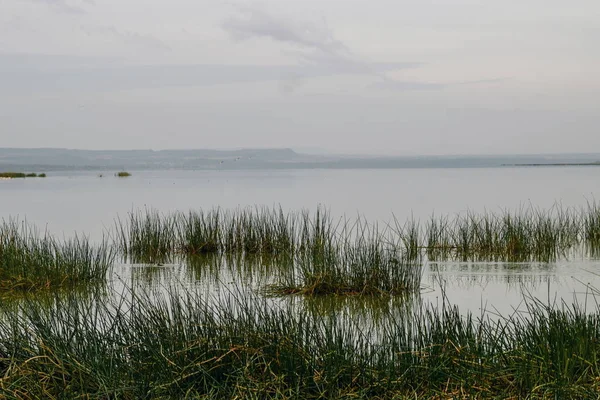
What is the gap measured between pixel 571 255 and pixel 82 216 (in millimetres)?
14878

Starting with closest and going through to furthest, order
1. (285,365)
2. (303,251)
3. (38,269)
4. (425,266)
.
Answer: (285,365) → (38,269) → (303,251) → (425,266)

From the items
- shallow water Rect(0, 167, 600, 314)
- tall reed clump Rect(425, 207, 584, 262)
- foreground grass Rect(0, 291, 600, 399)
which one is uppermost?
foreground grass Rect(0, 291, 600, 399)

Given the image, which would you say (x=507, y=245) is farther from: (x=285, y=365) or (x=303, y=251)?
(x=285, y=365)

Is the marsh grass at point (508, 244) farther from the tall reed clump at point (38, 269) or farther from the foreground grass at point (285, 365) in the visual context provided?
the foreground grass at point (285, 365)

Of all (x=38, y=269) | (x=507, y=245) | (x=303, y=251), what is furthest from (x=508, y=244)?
(x=38, y=269)

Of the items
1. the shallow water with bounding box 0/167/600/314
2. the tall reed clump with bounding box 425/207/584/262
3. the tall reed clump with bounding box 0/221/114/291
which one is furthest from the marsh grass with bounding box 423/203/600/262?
the tall reed clump with bounding box 0/221/114/291

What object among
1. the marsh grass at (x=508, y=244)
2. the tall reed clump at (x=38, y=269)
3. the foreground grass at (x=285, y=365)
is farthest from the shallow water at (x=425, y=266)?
the marsh grass at (x=508, y=244)

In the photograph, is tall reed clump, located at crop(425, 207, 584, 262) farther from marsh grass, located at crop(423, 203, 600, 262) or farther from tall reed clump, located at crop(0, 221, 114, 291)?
tall reed clump, located at crop(0, 221, 114, 291)

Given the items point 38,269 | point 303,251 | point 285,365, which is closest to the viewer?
point 285,365

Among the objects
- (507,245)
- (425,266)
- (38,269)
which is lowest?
(425,266)

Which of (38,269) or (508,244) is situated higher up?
(38,269)

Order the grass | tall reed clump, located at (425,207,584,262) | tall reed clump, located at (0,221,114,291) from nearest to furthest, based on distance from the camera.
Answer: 1. the grass
2. tall reed clump, located at (0,221,114,291)
3. tall reed clump, located at (425,207,584,262)

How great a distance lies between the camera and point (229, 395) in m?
4.52

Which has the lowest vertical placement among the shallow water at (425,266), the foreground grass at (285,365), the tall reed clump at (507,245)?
the shallow water at (425,266)
